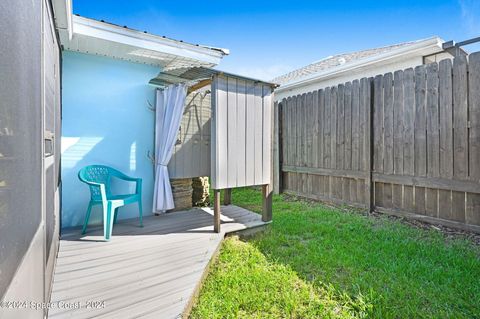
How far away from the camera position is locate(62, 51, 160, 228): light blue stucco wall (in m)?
3.76

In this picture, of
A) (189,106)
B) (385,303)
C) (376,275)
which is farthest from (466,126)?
(189,106)

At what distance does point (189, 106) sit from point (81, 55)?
1.79 metres

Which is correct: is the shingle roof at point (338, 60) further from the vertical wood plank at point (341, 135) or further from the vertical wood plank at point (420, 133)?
the vertical wood plank at point (420, 133)

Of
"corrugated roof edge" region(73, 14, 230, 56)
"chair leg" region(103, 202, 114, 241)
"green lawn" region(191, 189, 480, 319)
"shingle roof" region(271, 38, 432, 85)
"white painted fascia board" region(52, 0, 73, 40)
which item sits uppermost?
"shingle roof" region(271, 38, 432, 85)

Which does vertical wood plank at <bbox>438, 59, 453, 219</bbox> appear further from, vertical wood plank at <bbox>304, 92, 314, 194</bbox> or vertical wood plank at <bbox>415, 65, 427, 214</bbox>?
vertical wood plank at <bbox>304, 92, 314, 194</bbox>

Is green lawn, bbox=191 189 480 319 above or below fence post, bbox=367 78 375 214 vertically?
below

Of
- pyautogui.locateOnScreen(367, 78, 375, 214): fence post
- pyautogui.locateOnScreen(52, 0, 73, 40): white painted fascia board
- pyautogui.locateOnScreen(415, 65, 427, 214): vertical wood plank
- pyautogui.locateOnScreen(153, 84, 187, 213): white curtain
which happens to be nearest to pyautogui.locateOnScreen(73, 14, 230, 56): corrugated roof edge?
pyautogui.locateOnScreen(52, 0, 73, 40): white painted fascia board

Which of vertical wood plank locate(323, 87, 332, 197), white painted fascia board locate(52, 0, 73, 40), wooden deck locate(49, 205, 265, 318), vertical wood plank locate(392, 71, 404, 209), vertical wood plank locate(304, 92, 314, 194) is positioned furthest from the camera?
vertical wood plank locate(304, 92, 314, 194)

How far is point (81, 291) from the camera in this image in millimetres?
2117

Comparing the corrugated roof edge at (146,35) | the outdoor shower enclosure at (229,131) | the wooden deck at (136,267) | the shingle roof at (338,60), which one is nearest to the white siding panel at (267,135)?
the outdoor shower enclosure at (229,131)

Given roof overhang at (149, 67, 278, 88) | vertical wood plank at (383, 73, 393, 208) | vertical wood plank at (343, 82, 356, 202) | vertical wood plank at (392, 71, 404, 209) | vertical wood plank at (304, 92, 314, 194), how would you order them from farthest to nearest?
1. vertical wood plank at (304, 92, 314, 194)
2. vertical wood plank at (343, 82, 356, 202)
3. vertical wood plank at (383, 73, 393, 208)
4. vertical wood plank at (392, 71, 404, 209)
5. roof overhang at (149, 67, 278, 88)

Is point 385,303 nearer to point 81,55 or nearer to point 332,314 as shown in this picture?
point 332,314

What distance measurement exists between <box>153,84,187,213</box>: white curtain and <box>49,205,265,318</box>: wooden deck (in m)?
0.36

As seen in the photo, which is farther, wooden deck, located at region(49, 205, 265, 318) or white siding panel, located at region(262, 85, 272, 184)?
white siding panel, located at region(262, 85, 272, 184)
